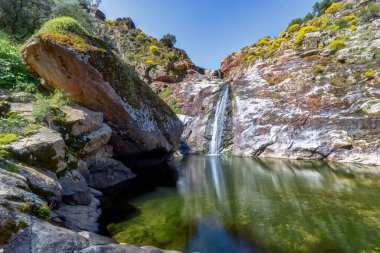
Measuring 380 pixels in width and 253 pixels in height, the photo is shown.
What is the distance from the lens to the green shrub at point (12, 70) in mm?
11883

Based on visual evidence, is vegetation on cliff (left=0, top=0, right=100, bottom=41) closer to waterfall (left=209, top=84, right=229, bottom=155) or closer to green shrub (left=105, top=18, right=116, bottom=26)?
waterfall (left=209, top=84, right=229, bottom=155)

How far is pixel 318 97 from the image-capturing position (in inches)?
958

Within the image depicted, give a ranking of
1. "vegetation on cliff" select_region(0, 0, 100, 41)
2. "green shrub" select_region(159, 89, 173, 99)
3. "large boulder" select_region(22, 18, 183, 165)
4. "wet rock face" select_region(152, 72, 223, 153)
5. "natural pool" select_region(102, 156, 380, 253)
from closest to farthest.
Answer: "natural pool" select_region(102, 156, 380, 253) → "large boulder" select_region(22, 18, 183, 165) → "vegetation on cliff" select_region(0, 0, 100, 41) → "wet rock face" select_region(152, 72, 223, 153) → "green shrub" select_region(159, 89, 173, 99)

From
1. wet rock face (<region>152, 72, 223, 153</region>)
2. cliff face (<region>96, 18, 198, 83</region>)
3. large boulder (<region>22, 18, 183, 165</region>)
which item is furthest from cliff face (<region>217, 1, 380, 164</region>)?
cliff face (<region>96, 18, 198, 83</region>)

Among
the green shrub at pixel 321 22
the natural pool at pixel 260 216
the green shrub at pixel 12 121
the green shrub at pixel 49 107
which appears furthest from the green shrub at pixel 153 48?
the green shrub at pixel 12 121

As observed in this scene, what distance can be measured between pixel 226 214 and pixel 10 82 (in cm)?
1200

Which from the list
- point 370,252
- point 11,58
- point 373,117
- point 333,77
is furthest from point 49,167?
point 333,77

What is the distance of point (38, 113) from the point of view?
32.3ft

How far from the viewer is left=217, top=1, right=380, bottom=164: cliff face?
65.2 feet

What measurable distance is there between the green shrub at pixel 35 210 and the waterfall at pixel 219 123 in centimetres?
2486

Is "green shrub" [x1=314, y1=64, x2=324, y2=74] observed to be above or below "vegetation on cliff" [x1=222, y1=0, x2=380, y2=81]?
below

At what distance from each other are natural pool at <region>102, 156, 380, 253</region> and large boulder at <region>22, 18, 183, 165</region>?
535 centimetres

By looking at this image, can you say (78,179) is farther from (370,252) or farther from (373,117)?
(373,117)

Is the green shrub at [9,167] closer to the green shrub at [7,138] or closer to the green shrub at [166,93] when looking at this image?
the green shrub at [7,138]
